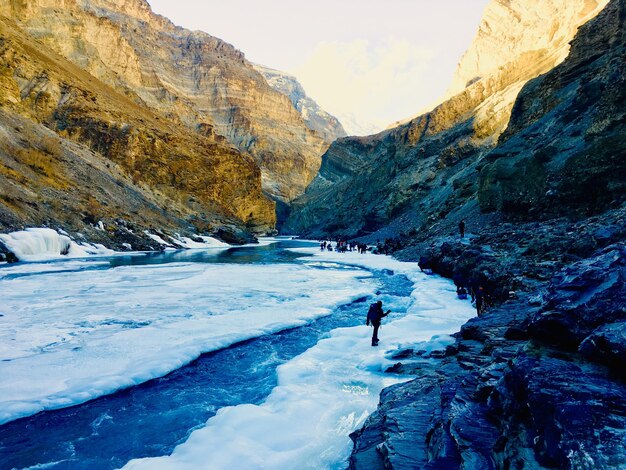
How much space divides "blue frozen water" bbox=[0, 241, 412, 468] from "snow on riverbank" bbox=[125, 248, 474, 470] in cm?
40

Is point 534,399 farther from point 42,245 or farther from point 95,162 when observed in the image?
point 95,162

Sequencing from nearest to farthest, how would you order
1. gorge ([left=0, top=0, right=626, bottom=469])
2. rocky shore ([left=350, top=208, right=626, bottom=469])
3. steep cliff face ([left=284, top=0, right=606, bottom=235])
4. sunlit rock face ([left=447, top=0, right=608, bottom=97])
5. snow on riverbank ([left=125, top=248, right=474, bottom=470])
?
rocky shore ([left=350, top=208, right=626, bottom=469]), gorge ([left=0, top=0, right=626, bottom=469]), snow on riverbank ([left=125, top=248, right=474, bottom=470]), steep cliff face ([left=284, top=0, right=606, bottom=235]), sunlit rock face ([left=447, top=0, right=608, bottom=97])

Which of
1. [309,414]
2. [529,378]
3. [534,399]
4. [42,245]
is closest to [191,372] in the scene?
[309,414]

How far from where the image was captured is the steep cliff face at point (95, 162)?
1331 inches

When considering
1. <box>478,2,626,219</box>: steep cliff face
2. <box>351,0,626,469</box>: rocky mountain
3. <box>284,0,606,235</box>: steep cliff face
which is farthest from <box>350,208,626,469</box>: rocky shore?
<box>284,0,606,235</box>: steep cliff face

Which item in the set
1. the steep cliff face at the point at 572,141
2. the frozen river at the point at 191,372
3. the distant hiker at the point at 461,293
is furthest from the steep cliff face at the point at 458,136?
the frozen river at the point at 191,372

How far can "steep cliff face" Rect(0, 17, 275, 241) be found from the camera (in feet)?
111

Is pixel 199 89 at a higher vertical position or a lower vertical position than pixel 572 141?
higher

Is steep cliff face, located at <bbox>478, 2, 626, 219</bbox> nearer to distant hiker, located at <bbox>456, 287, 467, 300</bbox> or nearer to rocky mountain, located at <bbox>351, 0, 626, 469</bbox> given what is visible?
rocky mountain, located at <bbox>351, 0, 626, 469</bbox>

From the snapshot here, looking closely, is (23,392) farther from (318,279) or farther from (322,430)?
(318,279)

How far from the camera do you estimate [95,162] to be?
48844 millimetres

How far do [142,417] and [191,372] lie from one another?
80.7 inches

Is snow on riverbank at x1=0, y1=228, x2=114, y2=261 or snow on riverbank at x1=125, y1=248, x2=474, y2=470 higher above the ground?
snow on riverbank at x1=0, y1=228, x2=114, y2=261

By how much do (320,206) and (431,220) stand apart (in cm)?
6180
